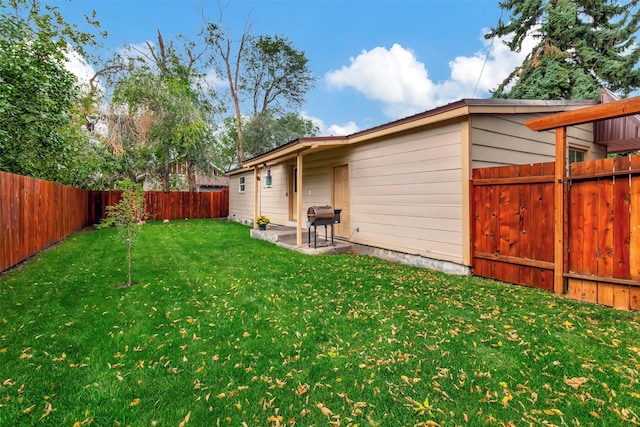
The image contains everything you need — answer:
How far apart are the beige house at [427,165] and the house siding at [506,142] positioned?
0.02 meters

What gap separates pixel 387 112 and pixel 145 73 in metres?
14.4

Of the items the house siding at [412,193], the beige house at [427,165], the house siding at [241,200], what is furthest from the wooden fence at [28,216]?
the house siding at [412,193]

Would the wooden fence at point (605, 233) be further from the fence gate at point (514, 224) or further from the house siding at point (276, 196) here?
the house siding at point (276, 196)

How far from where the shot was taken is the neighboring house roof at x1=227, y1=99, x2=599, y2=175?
4973mm

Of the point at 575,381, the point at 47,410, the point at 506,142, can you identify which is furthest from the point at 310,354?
the point at 506,142

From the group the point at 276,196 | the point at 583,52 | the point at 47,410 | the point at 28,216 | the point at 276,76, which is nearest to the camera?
the point at 47,410

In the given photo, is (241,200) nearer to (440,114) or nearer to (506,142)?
(440,114)

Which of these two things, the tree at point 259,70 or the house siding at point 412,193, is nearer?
the house siding at point 412,193

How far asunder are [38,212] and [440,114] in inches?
356

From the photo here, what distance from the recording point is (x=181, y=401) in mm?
2066

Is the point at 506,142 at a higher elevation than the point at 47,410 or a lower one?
higher

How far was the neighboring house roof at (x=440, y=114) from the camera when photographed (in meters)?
4.97

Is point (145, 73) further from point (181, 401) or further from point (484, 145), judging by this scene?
point (181, 401)

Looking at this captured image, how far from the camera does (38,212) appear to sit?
272 inches
